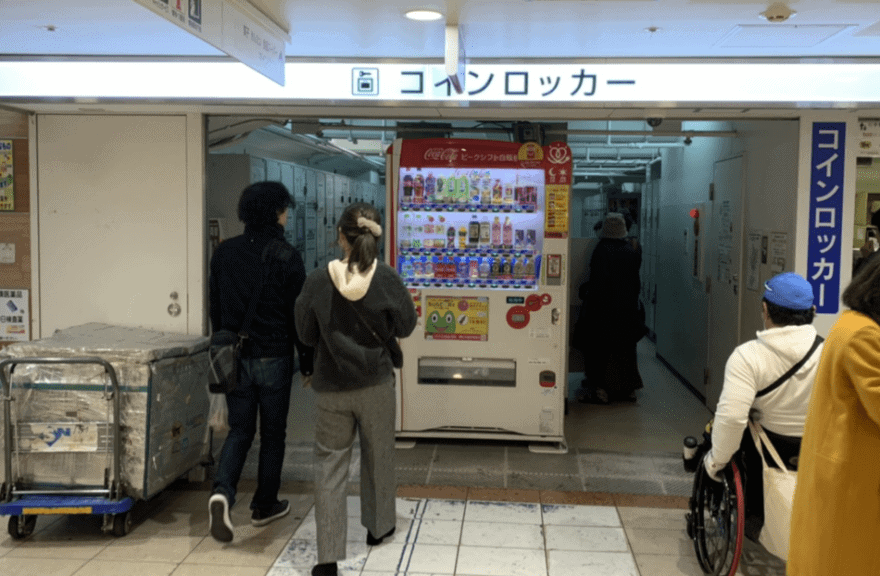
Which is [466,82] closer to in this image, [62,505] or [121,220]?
[121,220]

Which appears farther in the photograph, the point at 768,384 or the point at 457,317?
the point at 457,317

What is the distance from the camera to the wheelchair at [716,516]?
3439 mm

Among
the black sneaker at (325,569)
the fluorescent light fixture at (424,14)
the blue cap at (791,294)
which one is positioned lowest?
the black sneaker at (325,569)

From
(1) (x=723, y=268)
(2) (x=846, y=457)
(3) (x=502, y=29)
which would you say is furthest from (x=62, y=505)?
(1) (x=723, y=268)

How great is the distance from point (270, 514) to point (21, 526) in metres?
1.21

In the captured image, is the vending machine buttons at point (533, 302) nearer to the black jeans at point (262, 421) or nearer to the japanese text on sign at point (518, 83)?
the japanese text on sign at point (518, 83)

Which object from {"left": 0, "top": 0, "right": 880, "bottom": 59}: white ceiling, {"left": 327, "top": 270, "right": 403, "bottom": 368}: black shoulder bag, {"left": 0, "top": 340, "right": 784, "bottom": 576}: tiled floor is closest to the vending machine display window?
{"left": 0, "top": 0, "right": 880, "bottom": 59}: white ceiling

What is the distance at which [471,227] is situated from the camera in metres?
5.74

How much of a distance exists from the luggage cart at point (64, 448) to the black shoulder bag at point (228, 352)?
0.47 m

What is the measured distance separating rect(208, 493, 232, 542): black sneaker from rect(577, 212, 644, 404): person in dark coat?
12.8ft

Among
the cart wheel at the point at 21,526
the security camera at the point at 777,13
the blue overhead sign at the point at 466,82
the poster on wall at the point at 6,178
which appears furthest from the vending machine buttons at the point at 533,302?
the poster on wall at the point at 6,178

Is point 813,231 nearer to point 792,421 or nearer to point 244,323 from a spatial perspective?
point 792,421

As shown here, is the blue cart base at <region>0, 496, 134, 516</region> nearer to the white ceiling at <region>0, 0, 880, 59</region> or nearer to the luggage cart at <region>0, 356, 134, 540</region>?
the luggage cart at <region>0, 356, 134, 540</region>

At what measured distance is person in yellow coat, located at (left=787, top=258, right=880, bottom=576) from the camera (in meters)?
1.99
